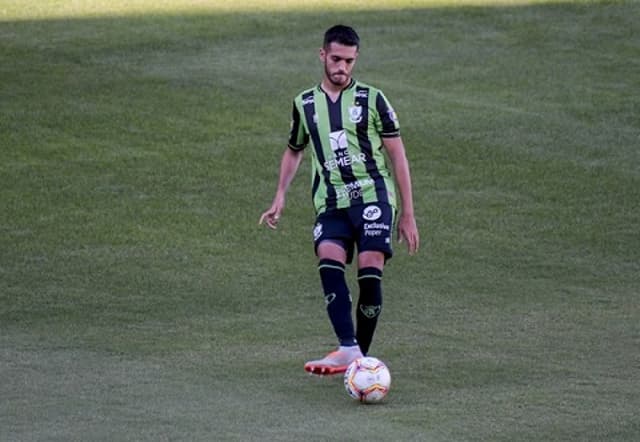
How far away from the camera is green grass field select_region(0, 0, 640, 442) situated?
8.36 m

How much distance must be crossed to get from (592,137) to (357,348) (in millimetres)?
7701

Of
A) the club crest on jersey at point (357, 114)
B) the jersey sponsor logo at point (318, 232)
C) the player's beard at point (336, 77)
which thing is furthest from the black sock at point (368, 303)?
the player's beard at point (336, 77)

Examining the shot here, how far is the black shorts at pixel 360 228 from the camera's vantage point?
8969 millimetres

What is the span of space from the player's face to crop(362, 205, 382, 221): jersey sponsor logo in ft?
2.49

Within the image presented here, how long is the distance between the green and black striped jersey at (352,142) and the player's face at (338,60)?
0.13 metres

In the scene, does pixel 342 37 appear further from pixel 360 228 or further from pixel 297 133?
pixel 360 228

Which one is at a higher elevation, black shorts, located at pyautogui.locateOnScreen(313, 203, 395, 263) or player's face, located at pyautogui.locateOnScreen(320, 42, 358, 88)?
player's face, located at pyautogui.locateOnScreen(320, 42, 358, 88)

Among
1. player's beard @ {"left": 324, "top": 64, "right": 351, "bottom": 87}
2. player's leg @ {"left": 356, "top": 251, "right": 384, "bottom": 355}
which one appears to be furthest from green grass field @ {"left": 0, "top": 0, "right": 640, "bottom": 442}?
player's beard @ {"left": 324, "top": 64, "right": 351, "bottom": 87}

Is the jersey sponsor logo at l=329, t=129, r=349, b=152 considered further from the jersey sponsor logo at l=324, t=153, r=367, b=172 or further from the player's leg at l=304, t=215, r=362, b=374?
the player's leg at l=304, t=215, r=362, b=374

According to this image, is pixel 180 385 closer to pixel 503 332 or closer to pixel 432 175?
pixel 503 332

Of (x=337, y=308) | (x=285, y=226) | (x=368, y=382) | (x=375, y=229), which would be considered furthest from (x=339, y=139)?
(x=285, y=226)

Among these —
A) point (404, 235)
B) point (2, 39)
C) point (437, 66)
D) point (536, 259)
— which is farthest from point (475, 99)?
point (404, 235)

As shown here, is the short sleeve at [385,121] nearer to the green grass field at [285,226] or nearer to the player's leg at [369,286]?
the player's leg at [369,286]

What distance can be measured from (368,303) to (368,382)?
801 mm
